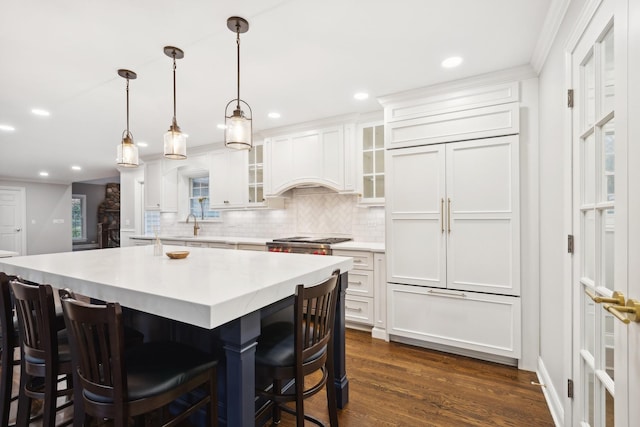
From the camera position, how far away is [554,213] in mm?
2078

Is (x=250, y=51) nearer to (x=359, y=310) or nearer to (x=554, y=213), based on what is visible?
(x=554, y=213)

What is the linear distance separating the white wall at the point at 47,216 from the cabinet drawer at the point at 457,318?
36.0 feet

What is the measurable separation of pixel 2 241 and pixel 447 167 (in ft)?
37.8

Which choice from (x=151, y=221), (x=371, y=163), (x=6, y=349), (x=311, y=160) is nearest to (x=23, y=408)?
(x=6, y=349)

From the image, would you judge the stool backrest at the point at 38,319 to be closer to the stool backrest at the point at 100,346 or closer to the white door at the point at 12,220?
the stool backrest at the point at 100,346

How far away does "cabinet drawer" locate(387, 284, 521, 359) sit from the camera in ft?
8.48

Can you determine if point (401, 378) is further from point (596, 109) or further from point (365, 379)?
point (596, 109)

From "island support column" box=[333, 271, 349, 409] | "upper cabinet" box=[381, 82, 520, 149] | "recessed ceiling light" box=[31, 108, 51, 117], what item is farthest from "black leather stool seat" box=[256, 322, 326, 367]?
"recessed ceiling light" box=[31, 108, 51, 117]

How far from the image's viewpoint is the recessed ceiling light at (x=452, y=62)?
7.94 feet

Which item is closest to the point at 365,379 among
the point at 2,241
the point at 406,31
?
the point at 406,31

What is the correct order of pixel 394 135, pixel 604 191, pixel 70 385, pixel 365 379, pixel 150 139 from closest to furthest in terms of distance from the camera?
pixel 604 191 < pixel 70 385 < pixel 365 379 < pixel 394 135 < pixel 150 139

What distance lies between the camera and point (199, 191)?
5836mm

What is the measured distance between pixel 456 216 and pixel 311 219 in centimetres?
216

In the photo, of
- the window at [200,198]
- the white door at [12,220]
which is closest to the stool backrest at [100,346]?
the window at [200,198]
